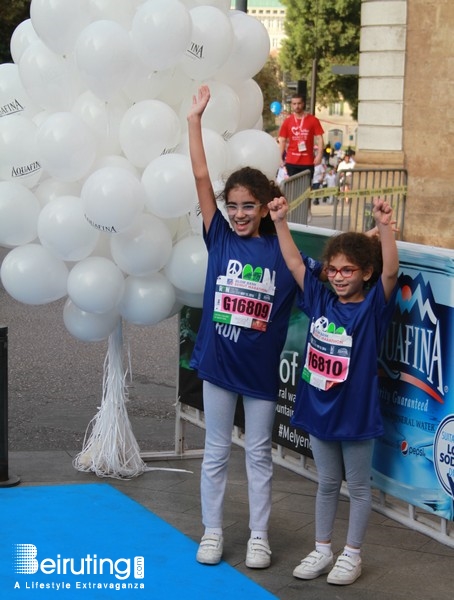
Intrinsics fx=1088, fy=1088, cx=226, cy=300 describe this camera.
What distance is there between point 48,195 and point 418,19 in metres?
14.7

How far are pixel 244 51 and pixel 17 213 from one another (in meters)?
1.53

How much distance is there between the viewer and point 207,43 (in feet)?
18.6

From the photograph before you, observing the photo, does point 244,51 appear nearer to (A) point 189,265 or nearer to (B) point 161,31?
(B) point 161,31

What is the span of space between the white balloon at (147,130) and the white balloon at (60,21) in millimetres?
497

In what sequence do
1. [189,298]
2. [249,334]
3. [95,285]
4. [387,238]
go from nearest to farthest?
[387,238], [249,334], [95,285], [189,298]

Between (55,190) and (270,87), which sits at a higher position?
(270,87)

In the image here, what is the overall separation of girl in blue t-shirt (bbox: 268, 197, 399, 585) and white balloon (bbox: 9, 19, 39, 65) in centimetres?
204

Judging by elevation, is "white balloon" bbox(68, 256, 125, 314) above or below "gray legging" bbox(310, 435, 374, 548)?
above

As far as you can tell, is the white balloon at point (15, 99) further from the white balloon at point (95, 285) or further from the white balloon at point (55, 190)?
the white balloon at point (95, 285)

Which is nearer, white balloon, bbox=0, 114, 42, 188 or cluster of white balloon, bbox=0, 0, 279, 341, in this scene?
cluster of white balloon, bbox=0, 0, 279, 341

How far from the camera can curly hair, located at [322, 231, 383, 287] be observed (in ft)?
16.2

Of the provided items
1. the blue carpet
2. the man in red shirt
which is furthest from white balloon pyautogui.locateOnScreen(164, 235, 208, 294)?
the man in red shirt

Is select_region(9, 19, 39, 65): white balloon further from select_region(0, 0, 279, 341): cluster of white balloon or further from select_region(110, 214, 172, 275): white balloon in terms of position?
select_region(110, 214, 172, 275): white balloon

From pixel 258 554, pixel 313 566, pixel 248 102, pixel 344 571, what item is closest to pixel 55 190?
pixel 248 102
